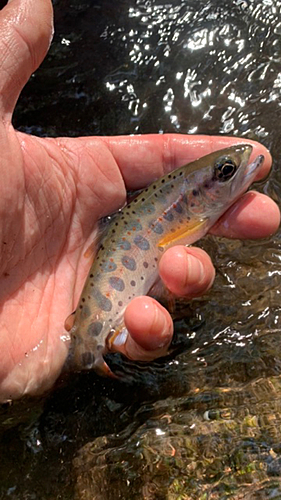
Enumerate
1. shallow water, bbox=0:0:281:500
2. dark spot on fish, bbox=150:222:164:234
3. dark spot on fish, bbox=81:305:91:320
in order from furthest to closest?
1. dark spot on fish, bbox=150:222:164:234
2. dark spot on fish, bbox=81:305:91:320
3. shallow water, bbox=0:0:281:500

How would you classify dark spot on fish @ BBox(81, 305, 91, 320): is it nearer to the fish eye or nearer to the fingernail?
the fingernail

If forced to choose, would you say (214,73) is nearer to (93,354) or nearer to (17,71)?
(17,71)

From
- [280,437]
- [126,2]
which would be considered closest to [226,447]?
[280,437]

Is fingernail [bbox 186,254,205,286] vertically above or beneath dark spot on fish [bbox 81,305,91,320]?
above

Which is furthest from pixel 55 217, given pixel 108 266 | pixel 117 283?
pixel 117 283

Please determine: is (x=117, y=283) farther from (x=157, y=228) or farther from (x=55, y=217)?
(x=55, y=217)

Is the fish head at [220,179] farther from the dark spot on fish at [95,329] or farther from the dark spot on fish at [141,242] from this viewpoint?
the dark spot on fish at [95,329]

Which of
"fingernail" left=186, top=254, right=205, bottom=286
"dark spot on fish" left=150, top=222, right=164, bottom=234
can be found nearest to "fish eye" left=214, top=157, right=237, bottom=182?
"dark spot on fish" left=150, top=222, right=164, bottom=234
